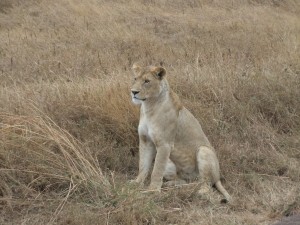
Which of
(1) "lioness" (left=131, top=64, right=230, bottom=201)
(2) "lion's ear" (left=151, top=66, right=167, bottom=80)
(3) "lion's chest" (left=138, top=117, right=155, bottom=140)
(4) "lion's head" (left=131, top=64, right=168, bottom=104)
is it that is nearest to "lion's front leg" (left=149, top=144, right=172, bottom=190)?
(1) "lioness" (left=131, top=64, right=230, bottom=201)

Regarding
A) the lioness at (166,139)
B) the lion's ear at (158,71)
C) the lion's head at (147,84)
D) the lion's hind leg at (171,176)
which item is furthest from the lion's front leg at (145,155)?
Answer: the lion's ear at (158,71)

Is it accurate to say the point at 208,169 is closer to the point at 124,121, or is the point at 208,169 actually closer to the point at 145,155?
the point at 145,155

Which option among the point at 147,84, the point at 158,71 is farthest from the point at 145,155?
the point at 158,71

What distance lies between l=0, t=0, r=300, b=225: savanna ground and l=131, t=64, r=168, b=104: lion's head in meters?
0.74

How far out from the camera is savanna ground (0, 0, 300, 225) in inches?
190

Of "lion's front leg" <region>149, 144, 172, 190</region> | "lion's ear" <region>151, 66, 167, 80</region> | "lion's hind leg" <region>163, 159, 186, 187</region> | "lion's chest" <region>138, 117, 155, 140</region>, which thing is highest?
"lion's ear" <region>151, 66, 167, 80</region>

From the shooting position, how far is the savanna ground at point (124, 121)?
15.8 feet

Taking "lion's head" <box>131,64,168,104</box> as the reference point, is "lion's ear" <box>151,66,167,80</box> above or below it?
above

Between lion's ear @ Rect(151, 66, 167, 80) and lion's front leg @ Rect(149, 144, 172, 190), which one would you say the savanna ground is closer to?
lion's front leg @ Rect(149, 144, 172, 190)

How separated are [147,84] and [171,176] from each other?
98 centimetres

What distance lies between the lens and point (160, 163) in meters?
5.40

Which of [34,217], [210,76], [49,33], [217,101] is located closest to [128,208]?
[34,217]

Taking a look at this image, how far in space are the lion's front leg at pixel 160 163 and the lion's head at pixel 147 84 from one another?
0.50 m

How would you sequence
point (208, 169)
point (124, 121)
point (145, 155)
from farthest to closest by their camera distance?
1. point (124, 121)
2. point (145, 155)
3. point (208, 169)
